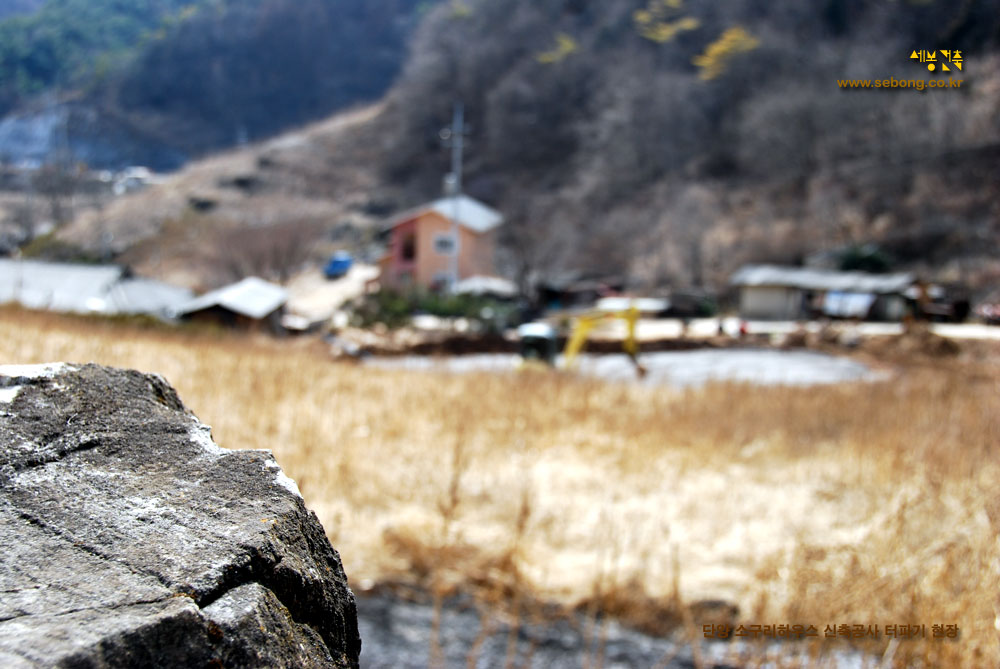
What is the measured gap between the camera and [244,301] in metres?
22.9

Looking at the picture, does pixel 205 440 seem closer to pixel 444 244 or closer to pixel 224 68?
pixel 444 244

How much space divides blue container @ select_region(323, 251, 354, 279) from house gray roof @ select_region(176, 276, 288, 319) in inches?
637

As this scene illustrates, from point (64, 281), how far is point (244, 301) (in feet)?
18.5

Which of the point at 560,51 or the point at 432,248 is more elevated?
the point at 560,51

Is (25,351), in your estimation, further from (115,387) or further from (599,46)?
(599,46)

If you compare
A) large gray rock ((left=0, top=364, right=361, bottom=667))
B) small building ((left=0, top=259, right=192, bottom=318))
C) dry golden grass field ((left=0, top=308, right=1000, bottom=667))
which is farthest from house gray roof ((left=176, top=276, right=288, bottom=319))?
large gray rock ((left=0, top=364, right=361, bottom=667))

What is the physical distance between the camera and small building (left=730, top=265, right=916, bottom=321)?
92.6ft

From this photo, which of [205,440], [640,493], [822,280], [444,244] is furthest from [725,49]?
[205,440]

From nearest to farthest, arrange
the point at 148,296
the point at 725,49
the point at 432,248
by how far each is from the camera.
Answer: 1. the point at 148,296
2. the point at 432,248
3. the point at 725,49

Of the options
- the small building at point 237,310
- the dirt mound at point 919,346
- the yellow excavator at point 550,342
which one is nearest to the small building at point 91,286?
the small building at point 237,310

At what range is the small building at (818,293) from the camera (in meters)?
28.2

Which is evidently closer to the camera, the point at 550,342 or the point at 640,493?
the point at 640,493

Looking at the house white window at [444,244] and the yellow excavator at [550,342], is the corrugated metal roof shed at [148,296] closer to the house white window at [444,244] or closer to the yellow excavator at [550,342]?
the yellow excavator at [550,342]

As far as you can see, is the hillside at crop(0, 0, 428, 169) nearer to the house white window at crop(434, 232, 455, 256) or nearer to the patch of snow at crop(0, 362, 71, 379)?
the house white window at crop(434, 232, 455, 256)
